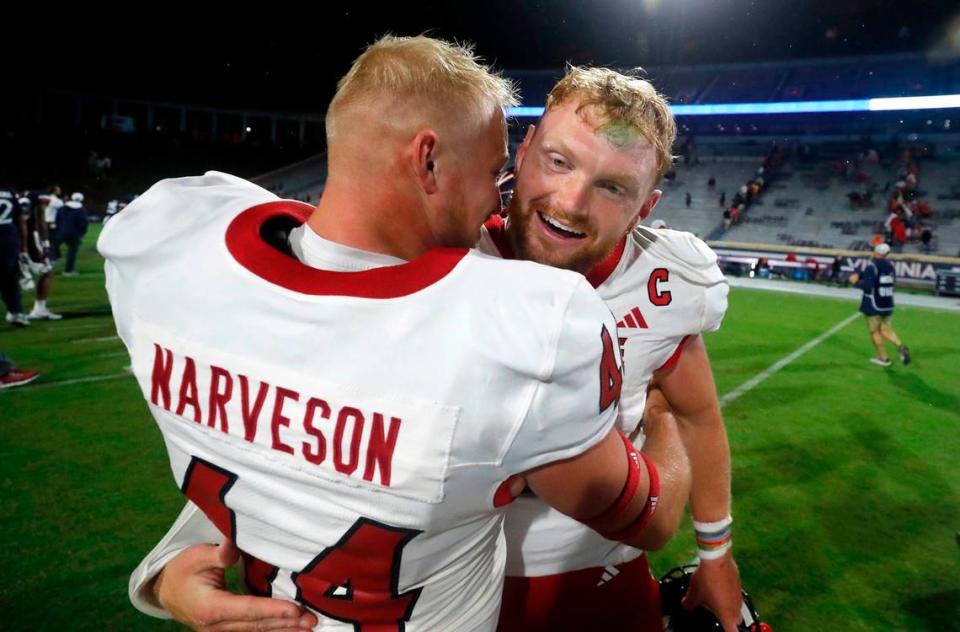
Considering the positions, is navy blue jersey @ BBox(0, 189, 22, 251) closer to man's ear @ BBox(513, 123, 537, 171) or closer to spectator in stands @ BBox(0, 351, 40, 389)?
spectator in stands @ BBox(0, 351, 40, 389)

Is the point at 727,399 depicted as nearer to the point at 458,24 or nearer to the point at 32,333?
the point at 32,333

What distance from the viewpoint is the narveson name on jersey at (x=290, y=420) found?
0.92 metres

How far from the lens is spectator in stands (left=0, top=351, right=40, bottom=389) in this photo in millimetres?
5934

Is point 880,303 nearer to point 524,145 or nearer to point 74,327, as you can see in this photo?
point 524,145

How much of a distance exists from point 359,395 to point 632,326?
0.99 metres

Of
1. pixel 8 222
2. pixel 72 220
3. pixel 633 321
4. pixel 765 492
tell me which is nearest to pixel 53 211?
pixel 72 220

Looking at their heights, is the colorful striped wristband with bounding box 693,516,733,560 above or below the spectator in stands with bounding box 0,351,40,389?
above

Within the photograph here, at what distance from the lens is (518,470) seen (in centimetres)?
96

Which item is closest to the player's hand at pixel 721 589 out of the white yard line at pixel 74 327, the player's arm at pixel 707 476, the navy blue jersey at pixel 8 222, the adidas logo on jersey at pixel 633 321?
the player's arm at pixel 707 476

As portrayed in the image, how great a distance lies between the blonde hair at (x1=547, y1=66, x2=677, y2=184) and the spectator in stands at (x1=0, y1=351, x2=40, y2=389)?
6.38 m

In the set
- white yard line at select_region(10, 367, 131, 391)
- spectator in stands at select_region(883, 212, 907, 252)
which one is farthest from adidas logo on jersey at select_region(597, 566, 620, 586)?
spectator in stands at select_region(883, 212, 907, 252)

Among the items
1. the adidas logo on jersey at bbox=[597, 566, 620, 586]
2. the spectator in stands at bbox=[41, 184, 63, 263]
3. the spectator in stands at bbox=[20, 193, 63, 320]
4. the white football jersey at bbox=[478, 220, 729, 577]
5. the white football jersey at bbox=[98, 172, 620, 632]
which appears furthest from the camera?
the spectator in stands at bbox=[41, 184, 63, 263]

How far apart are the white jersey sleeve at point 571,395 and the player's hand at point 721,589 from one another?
47.5 inches

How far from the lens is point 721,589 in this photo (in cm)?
190
